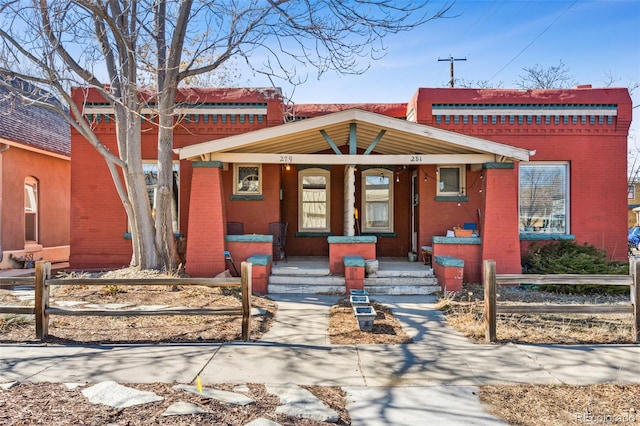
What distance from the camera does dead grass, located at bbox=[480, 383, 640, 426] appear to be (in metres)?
3.94

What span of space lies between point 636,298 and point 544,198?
644 centimetres

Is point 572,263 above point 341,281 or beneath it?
above

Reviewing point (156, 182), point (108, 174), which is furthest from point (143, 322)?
point (108, 174)

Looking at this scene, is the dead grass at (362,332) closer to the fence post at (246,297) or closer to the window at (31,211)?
the fence post at (246,297)

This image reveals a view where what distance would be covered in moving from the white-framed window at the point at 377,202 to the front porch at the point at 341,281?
2.99 m

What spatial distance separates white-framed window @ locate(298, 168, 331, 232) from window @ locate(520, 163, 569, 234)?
17.8 feet

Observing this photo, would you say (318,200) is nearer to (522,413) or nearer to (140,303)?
(140,303)

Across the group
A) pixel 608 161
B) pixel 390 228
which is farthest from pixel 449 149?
pixel 608 161

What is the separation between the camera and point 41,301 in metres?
6.18

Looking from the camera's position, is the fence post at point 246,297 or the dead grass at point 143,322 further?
the dead grass at point 143,322

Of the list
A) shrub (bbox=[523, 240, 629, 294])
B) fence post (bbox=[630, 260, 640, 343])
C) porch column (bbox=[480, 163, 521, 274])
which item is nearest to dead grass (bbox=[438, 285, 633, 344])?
fence post (bbox=[630, 260, 640, 343])

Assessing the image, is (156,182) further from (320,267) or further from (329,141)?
(329,141)

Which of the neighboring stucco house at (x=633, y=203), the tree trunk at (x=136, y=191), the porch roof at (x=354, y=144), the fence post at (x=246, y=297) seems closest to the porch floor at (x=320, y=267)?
the porch roof at (x=354, y=144)

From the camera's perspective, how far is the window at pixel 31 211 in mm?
14883
